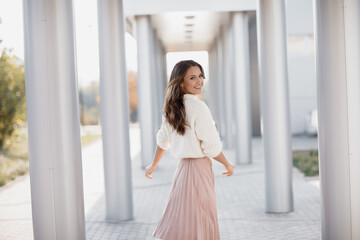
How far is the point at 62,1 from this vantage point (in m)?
3.83

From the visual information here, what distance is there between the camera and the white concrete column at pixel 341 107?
385cm

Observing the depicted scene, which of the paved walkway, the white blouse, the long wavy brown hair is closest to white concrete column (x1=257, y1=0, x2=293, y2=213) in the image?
the paved walkway

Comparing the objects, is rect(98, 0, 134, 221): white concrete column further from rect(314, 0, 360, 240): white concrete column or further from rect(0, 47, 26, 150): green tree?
rect(0, 47, 26, 150): green tree

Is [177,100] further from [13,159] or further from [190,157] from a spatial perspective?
[13,159]

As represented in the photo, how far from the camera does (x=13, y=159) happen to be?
42.9 ft

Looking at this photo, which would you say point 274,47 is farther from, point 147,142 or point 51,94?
point 147,142

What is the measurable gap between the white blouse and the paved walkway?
1756mm

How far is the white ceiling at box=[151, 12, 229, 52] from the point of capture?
12141 mm

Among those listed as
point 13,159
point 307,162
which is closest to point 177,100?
point 307,162

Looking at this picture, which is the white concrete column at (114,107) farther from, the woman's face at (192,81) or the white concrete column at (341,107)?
the white concrete column at (341,107)

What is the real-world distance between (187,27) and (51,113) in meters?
11.0

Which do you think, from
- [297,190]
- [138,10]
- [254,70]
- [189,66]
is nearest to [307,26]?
[254,70]

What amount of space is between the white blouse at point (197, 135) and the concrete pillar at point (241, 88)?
742 cm

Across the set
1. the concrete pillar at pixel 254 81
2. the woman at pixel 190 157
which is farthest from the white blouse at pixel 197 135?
the concrete pillar at pixel 254 81
